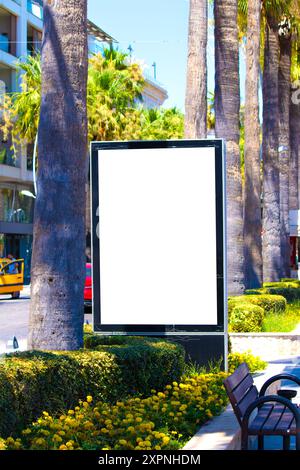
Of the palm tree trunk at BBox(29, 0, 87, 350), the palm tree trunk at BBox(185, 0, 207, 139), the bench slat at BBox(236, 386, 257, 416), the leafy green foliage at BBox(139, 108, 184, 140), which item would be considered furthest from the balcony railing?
the bench slat at BBox(236, 386, 257, 416)

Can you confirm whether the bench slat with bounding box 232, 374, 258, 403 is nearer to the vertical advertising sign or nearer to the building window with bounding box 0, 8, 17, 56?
the vertical advertising sign

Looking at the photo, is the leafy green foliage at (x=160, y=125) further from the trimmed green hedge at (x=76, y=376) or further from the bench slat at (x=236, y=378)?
the bench slat at (x=236, y=378)

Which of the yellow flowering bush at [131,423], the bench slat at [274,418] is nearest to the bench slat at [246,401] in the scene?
the bench slat at [274,418]

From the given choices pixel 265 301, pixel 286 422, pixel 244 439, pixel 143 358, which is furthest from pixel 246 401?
pixel 265 301

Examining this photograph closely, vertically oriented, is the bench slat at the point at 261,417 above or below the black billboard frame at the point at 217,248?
below

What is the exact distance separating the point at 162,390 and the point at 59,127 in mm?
3063

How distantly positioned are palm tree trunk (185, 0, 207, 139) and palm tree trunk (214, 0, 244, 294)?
2505 millimetres

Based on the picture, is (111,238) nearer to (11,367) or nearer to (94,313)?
(94,313)

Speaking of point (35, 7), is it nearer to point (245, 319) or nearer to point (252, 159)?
point (252, 159)

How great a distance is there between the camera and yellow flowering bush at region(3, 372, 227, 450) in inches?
316

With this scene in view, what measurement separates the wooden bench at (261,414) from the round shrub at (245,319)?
9335 mm

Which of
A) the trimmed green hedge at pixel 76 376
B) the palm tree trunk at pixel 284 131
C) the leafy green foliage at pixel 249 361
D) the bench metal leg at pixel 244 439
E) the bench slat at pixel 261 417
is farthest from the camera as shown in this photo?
the palm tree trunk at pixel 284 131

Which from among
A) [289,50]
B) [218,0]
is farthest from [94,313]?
[289,50]

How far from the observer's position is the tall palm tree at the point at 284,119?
3662cm
